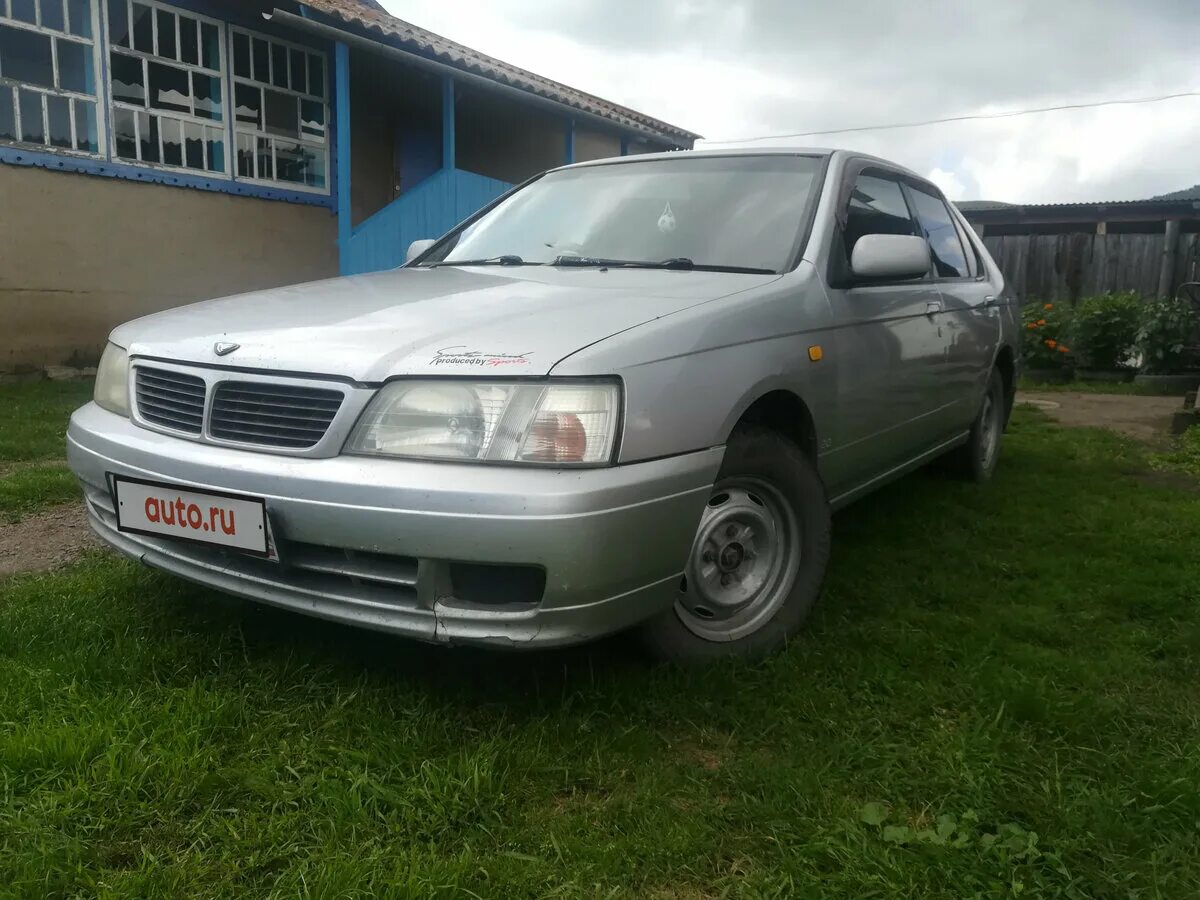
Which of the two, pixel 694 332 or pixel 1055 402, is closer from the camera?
pixel 694 332

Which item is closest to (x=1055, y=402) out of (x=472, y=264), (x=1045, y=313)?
(x=1045, y=313)

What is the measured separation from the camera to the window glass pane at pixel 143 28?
26.6 feet

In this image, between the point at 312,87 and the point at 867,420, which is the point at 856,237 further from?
the point at 312,87

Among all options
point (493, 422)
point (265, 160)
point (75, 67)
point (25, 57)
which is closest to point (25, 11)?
point (25, 57)

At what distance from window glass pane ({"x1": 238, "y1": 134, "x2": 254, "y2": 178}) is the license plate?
755cm

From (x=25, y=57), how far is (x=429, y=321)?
7.15 m

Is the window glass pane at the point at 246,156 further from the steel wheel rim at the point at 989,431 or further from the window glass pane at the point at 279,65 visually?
the steel wheel rim at the point at 989,431

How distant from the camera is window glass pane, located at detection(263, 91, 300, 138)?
9203 mm

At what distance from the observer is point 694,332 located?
2.25 meters

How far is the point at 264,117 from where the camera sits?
913cm

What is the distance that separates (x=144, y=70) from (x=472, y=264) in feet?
21.6

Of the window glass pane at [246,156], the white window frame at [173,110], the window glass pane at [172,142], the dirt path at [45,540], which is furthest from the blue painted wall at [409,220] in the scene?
the dirt path at [45,540]

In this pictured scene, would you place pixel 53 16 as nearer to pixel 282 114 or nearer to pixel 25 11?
pixel 25 11

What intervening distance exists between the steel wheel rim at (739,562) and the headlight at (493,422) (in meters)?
0.47
